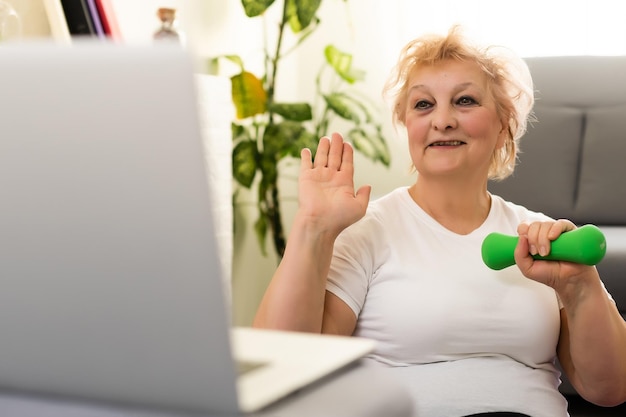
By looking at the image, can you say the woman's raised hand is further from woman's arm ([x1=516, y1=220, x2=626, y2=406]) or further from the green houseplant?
the green houseplant

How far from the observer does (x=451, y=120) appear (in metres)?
1.52

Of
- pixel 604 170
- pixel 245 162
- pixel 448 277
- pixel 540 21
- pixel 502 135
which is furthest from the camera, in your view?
pixel 540 21

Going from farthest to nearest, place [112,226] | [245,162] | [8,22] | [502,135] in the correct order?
[245,162] → [8,22] → [502,135] → [112,226]

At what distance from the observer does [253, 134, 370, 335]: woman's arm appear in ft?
4.32

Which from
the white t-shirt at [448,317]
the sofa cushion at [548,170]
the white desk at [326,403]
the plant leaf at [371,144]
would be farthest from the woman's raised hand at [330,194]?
the plant leaf at [371,144]

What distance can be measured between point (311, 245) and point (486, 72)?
0.50 metres

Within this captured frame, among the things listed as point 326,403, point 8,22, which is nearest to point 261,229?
point 8,22

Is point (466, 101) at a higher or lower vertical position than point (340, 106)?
higher

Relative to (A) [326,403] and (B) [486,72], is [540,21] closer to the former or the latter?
(B) [486,72]

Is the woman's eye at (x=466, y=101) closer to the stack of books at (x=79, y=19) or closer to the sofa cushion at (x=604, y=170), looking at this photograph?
the stack of books at (x=79, y=19)

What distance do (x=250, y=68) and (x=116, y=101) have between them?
123 inches

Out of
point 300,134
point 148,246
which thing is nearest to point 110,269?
point 148,246

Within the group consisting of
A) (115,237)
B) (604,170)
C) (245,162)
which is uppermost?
(115,237)

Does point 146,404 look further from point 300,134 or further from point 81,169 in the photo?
point 300,134
